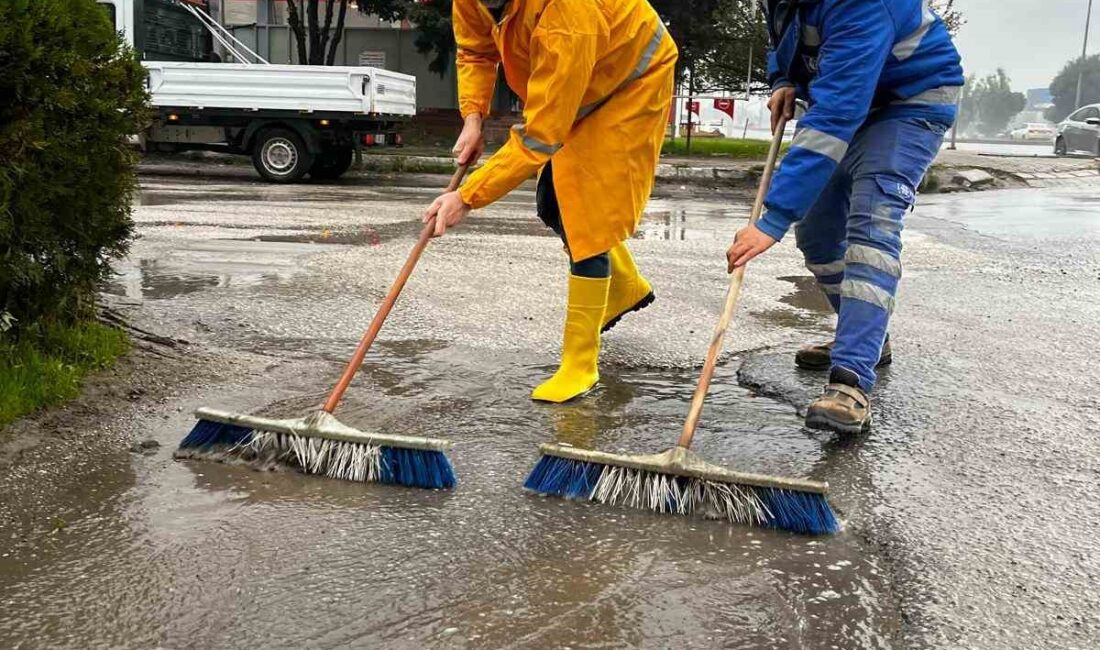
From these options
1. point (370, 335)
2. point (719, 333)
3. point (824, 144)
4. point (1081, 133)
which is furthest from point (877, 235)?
point (1081, 133)

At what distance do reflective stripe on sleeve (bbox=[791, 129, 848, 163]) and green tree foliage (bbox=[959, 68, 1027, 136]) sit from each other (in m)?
135

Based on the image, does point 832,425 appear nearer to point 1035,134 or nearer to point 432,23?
point 432,23

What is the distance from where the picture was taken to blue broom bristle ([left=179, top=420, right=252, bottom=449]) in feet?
10.1

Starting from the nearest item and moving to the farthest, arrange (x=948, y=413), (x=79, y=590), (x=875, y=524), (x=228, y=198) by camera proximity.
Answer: (x=79, y=590), (x=875, y=524), (x=948, y=413), (x=228, y=198)

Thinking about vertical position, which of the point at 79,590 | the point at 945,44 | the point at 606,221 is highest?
the point at 945,44

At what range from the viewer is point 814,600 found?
7.43 feet

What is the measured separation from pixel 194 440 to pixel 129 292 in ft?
8.64

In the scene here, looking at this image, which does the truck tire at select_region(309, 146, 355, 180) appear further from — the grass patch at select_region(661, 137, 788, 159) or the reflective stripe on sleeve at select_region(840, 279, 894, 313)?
the reflective stripe on sleeve at select_region(840, 279, 894, 313)

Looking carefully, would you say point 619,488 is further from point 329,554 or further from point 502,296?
point 502,296

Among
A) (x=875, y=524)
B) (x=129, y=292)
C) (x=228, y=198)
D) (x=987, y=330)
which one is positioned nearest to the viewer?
(x=875, y=524)

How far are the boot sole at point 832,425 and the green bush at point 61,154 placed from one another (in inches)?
100

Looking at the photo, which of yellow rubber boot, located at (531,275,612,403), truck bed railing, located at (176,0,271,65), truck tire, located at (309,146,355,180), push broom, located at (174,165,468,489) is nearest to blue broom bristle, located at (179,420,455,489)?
push broom, located at (174,165,468,489)

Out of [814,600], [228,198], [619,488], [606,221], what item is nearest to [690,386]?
[606,221]

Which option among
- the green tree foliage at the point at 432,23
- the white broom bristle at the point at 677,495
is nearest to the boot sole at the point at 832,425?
the white broom bristle at the point at 677,495
